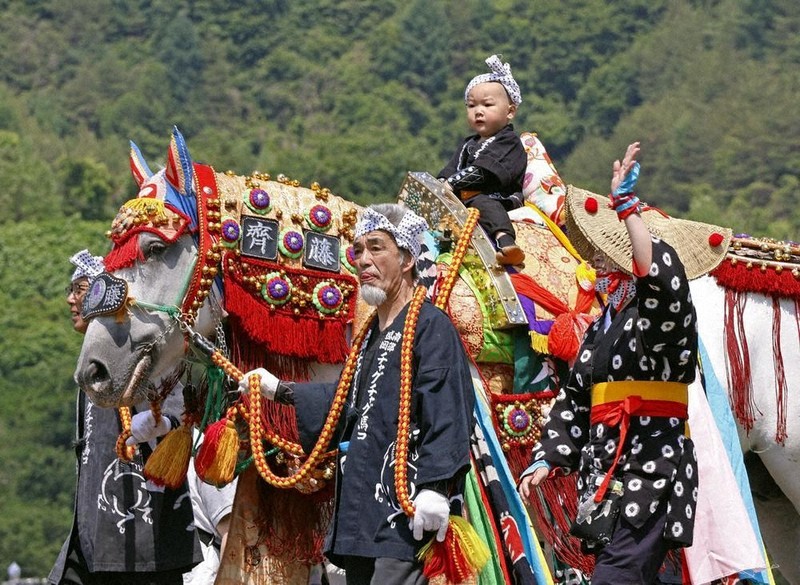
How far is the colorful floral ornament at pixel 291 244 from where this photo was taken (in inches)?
275

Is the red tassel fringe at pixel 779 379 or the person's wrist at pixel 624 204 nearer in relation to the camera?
the person's wrist at pixel 624 204

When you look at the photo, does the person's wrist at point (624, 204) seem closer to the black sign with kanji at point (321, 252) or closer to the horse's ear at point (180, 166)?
the black sign with kanji at point (321, 252)

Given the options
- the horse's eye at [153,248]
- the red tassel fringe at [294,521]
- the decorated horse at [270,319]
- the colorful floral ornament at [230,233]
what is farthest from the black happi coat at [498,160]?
the red tassel fringe at [294,521]

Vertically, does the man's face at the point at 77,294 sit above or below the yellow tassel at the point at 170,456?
above

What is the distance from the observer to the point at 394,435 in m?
5.85

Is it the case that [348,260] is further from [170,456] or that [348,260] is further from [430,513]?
[430,513]

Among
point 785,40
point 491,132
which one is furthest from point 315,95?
point 491,132

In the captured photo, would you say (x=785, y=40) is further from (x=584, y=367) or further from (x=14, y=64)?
(x=584, y=367)

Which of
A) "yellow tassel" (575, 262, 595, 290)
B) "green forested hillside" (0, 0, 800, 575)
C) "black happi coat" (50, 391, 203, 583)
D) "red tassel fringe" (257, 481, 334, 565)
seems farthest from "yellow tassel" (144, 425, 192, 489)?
"green forested hillside" (0, 0, 800, 575)

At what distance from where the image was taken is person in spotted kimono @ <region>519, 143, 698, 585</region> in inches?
223

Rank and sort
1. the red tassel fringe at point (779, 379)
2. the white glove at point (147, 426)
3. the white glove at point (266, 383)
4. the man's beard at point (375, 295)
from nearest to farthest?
1. the man's beard at point (375, 295)
2. the white glove at point (266, 383)
3. the white glove at point (147, 426)
4. the red tassel fringe at point (779, 379)

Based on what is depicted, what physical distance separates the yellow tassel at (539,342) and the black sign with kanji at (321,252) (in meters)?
0.84

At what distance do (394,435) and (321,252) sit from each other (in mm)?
1411

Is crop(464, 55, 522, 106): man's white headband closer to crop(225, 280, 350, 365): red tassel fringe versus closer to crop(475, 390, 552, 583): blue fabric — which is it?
crop(225, 280, 350, 365): red tassel fringe
